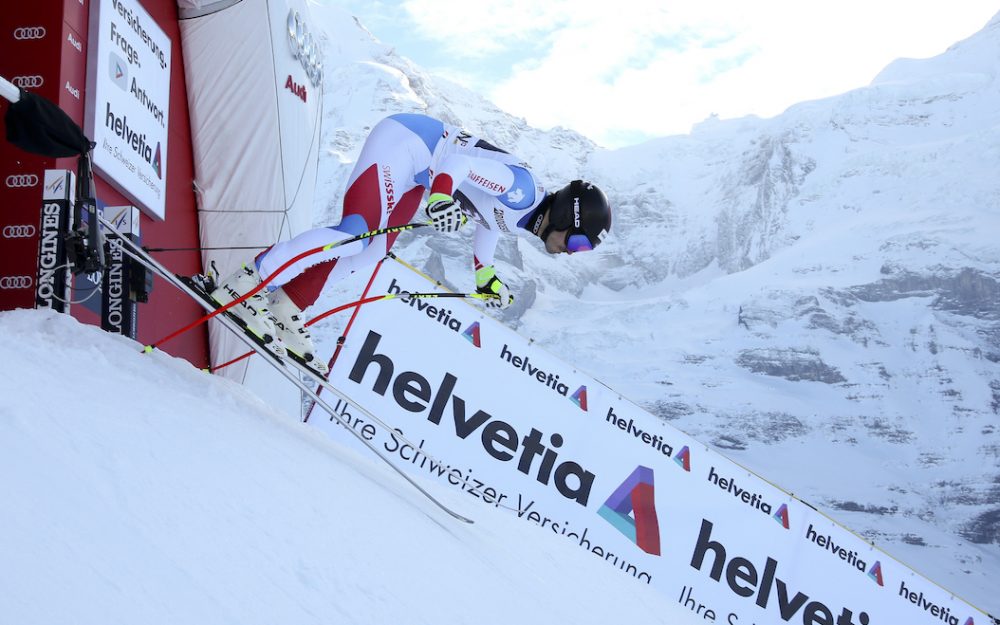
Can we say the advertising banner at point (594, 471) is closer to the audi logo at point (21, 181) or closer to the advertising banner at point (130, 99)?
the advertising banner at point (130, 99)

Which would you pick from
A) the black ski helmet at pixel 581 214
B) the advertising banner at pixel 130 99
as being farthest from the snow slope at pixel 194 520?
the advertising banner at pixel 130 99

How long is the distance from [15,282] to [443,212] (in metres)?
1.95

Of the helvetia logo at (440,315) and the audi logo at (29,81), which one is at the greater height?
the audi logo at (29,81)

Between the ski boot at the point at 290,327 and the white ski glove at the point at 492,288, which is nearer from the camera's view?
the ski boot at the point at 290,327

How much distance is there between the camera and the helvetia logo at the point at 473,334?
6.62m

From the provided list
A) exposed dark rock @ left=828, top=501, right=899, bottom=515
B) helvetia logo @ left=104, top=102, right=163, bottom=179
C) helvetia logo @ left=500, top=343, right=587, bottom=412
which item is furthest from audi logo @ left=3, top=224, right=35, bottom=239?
exposed dark rock @ left=828, top=501, right=899, bottom=515

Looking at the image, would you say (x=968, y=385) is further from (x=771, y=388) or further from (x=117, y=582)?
(x=117, y=582)

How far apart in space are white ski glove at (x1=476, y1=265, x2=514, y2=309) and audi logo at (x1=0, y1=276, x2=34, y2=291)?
2.02 metres

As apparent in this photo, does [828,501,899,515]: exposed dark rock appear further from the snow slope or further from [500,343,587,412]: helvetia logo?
the snow slope

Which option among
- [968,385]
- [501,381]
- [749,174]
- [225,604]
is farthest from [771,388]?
[225,604]

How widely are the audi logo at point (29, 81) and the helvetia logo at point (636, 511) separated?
459cm

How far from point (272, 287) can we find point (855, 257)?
311 ft

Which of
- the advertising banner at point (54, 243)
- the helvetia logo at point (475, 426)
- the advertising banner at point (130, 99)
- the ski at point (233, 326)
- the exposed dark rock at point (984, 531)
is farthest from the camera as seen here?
the exposed dark rock at point (984, 531)

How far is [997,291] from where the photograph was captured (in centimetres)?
8281
